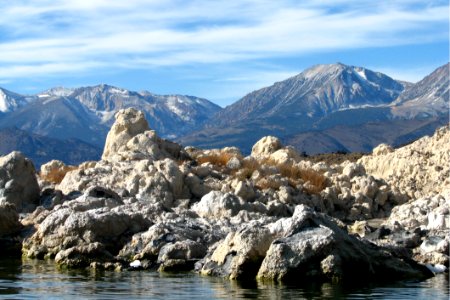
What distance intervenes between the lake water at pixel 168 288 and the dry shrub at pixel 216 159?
75.8ft

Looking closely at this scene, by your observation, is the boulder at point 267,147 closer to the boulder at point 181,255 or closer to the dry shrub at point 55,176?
the dry shrub at point 55,176

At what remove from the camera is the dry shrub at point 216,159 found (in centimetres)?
4828

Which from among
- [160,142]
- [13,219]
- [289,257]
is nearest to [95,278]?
[289,257]

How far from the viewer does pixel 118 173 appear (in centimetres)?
4278

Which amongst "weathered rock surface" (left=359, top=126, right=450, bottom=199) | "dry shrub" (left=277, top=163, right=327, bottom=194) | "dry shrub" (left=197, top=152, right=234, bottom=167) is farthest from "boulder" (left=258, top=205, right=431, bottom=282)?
"weathered rock surface" (left=359, top=126, right=450, bottom=199)

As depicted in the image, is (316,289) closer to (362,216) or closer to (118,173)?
(118,173)

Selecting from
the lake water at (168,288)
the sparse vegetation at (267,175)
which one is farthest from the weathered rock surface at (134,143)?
the lake water at (168,288)

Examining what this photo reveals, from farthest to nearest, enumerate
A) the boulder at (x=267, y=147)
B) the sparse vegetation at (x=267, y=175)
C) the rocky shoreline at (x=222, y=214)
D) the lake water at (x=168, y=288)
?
the boulder at (x=267, y=147) < the sparse vegetation at (x=267, y=175) < the rocky shoreline at (x=222, y=214) < the lake water at (x=168, y=288)

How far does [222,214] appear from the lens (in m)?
34.9

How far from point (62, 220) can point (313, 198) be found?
59.8 feet

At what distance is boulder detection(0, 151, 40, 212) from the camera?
36.9 metres

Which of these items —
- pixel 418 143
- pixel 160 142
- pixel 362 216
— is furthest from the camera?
pixel 418 143

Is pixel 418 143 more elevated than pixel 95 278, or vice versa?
pixel 418 143

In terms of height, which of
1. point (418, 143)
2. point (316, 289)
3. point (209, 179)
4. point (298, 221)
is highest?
point (418, 143)
